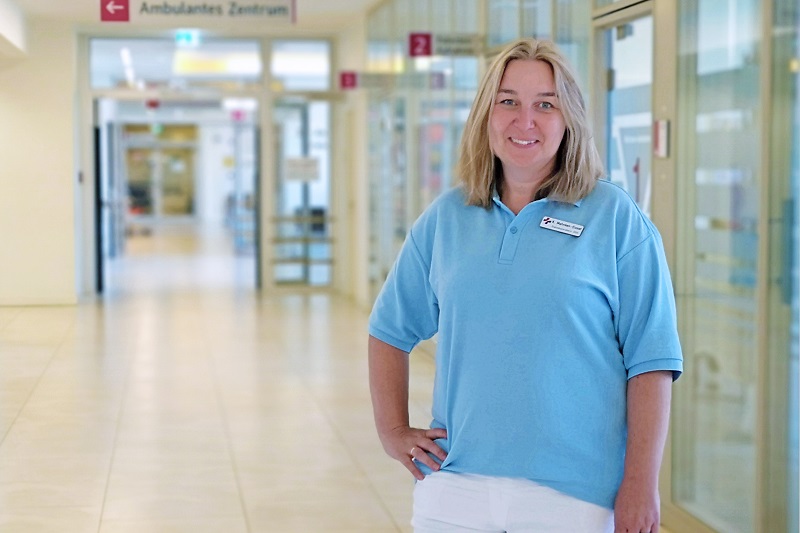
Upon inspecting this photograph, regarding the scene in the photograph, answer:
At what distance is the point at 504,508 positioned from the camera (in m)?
1.95

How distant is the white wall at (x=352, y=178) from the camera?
1421cm

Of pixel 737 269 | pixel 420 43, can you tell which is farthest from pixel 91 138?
pixel 737 269

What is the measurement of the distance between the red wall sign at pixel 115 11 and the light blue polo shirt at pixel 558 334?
8810 millimetres

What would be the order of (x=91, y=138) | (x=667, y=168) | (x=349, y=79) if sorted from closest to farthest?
(x=667, y=168) < (x=349, y=79) < (x=91, y=138)

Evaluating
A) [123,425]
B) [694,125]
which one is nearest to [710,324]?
[694,125]

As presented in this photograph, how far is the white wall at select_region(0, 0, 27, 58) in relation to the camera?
38.4ft

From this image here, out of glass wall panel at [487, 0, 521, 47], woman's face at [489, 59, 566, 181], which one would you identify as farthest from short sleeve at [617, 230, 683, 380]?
glass wall panel at [487, 0, 521, 47]

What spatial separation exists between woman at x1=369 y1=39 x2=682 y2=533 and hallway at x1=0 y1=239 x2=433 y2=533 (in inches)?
122

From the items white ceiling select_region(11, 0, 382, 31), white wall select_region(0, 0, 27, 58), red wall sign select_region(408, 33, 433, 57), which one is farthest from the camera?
white ceiling select_region(11, 0, 382, 31)

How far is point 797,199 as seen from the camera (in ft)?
12.7

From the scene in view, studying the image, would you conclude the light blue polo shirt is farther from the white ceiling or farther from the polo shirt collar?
the white ceiling

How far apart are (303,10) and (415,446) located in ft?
38.0

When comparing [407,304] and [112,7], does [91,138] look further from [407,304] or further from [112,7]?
[407,304]

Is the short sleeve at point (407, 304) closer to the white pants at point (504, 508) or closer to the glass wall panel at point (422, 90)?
the white pants at point (504, 508)
